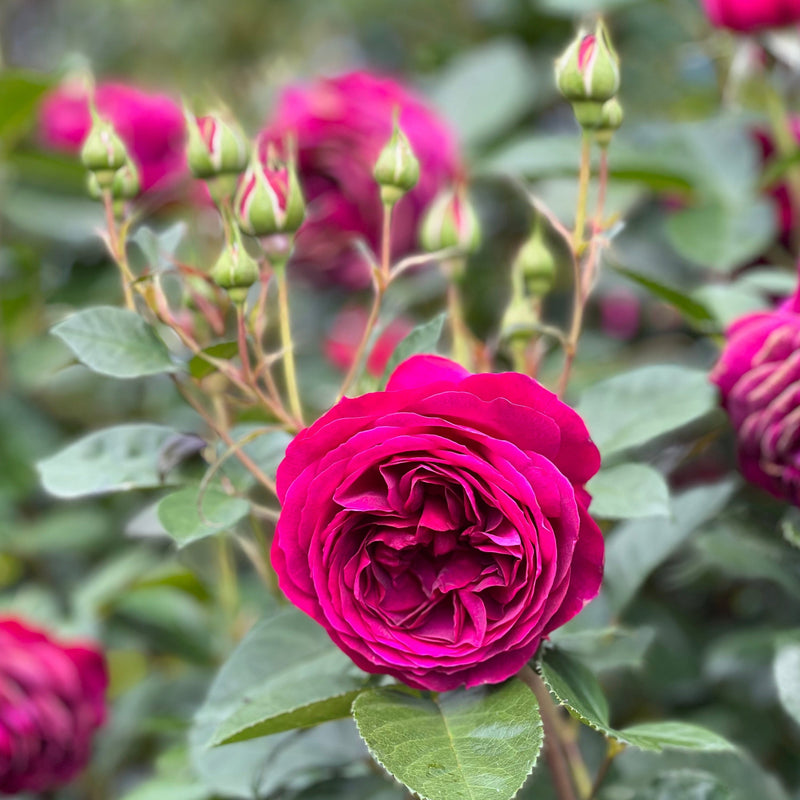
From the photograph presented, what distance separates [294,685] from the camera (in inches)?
20.5

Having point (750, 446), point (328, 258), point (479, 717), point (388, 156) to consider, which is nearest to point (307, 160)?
point (328, 258)

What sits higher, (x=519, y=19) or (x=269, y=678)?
(x=519, y=19)

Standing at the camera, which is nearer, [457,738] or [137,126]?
[457,738]

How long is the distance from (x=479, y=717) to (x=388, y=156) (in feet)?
0.98

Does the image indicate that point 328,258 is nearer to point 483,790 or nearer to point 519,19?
point 519,19

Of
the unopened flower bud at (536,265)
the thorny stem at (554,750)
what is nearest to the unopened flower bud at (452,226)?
the unopened flower bud at (536,265)

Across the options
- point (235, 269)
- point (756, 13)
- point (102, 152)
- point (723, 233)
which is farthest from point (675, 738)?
point (756, 13)

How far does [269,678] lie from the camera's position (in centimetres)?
56

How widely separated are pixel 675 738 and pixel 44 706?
515 millimetres

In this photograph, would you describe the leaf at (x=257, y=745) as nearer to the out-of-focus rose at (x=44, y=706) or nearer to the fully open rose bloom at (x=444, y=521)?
the fully open rose bloom at (x=444, y=521)

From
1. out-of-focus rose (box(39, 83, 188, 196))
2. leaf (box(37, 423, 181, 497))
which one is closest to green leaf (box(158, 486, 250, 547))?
leaf (box(37, 423, 181, 497))

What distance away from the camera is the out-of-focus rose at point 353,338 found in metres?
1.13

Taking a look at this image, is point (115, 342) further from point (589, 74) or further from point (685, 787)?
point (685, 787)

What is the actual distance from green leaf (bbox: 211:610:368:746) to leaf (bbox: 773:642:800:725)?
0.24 m
